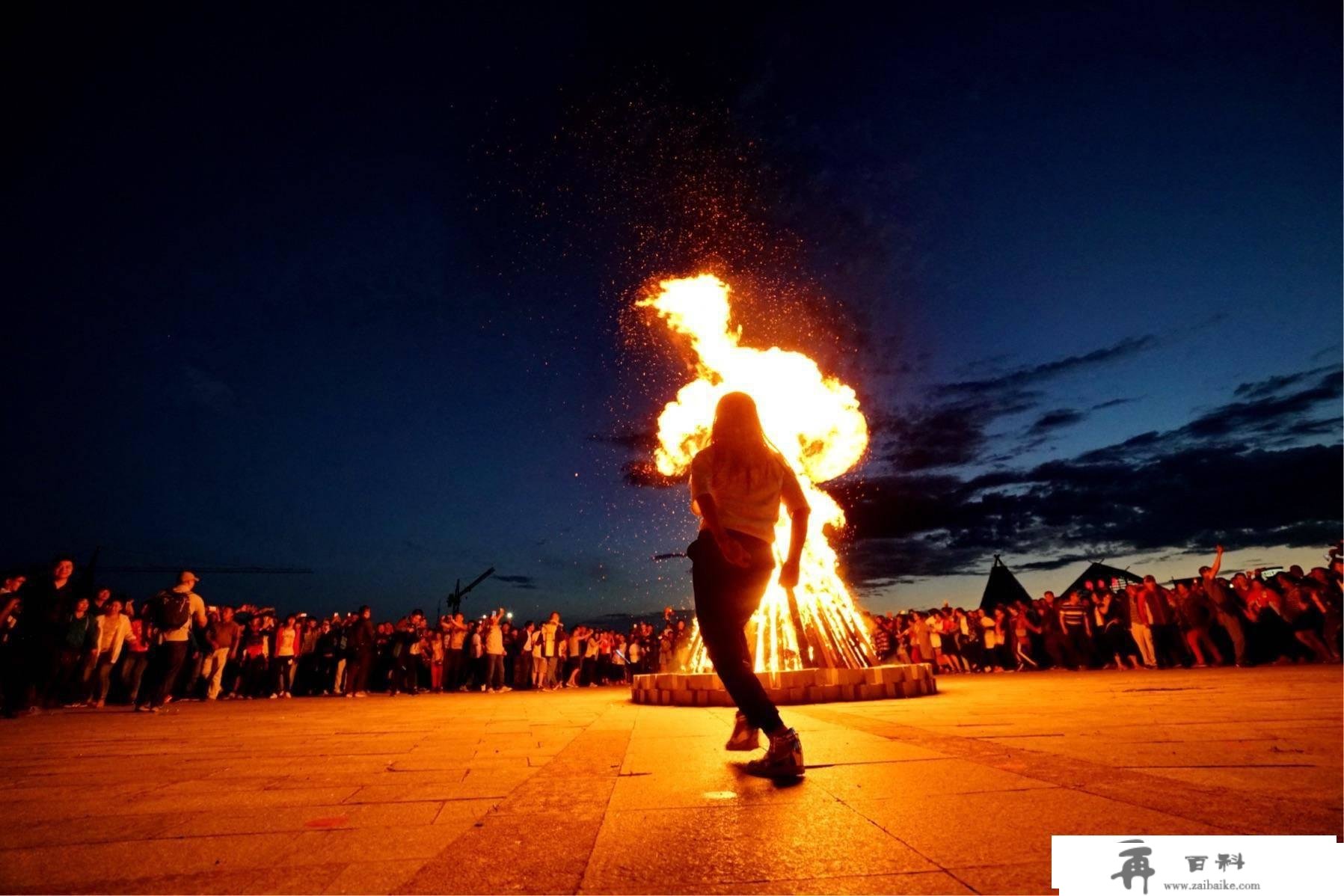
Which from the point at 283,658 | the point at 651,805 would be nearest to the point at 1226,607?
the point at 651,805

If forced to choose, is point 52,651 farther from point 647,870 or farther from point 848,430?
point 848,430

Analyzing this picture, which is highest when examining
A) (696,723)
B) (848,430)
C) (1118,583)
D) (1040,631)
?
(848,430)

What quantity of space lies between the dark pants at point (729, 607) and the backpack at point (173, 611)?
8974 millimetres

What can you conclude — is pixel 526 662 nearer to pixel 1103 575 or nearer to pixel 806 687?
pixel 806 687

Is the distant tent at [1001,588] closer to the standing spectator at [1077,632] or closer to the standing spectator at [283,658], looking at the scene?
the standing spectator at [1077,632]

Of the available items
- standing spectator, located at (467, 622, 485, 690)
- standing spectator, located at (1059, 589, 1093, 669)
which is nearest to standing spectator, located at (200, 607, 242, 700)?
standing spectator, located at (467, 622, 485, 690)

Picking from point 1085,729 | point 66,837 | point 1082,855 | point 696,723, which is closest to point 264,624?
point 696,723

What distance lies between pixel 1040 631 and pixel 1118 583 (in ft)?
26.3

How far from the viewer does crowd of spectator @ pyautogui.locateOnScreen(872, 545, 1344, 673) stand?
41.1 feet

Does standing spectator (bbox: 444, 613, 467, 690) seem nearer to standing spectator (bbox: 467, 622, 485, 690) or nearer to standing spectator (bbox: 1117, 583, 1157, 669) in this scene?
standing spectator (bbox: 467, 622, 485, 690)

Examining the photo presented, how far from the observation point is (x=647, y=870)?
171 cm

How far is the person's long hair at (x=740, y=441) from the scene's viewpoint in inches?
139

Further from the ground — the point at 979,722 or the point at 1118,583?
the point at 1118,583

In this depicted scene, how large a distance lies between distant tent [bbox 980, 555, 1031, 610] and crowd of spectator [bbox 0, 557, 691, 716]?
64.0ft
